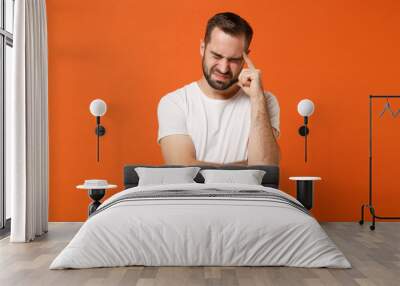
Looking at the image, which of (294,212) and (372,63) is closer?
(294,212)

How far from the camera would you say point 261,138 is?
6754 mm

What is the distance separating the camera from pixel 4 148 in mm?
6391

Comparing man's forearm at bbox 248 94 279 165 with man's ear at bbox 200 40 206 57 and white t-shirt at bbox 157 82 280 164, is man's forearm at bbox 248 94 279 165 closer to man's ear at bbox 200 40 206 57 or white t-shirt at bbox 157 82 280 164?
white t-shirt at bbox 157 82 280 164

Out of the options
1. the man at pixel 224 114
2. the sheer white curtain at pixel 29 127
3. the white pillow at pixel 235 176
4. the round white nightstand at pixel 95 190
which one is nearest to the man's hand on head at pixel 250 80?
the man at pixel 224 114

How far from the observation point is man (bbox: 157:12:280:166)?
6715mm

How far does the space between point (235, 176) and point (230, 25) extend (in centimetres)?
201

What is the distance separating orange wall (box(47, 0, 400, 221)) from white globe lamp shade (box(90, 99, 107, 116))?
22 centimetres

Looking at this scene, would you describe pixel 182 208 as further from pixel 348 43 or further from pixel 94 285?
pixel 348 43

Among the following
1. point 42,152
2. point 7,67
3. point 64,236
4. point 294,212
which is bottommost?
point 64,236

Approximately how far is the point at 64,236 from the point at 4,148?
1.28 m

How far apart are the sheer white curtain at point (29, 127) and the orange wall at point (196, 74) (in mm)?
635

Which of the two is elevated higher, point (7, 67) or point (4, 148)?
point (7, 67)

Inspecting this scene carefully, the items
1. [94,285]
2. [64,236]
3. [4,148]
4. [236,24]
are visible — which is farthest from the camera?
[236,24]

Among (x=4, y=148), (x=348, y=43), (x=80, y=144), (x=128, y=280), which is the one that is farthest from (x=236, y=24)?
(x=128, y=280)
